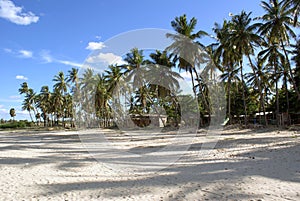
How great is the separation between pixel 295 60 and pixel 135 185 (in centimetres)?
2718

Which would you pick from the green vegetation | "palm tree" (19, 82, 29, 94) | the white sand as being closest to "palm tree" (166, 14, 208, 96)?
the green vegetation

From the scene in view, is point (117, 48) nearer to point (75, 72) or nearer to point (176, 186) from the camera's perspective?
point (176, 186)

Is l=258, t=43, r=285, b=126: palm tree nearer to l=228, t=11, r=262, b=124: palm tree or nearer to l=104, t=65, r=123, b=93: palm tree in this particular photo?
l=228, t=11, r=262, b=124: palm tree

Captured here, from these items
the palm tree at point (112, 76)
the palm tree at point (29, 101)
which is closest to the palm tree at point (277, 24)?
the palm tree at point (112, 76)

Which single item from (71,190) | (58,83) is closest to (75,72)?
(58,83)

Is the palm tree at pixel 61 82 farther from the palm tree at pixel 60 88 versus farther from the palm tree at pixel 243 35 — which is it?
the palm tree at pixel 243 35

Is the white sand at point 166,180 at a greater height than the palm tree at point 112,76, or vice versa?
the palm tree at point 112,76

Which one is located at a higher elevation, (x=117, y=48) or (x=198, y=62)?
(x=198, y=62)

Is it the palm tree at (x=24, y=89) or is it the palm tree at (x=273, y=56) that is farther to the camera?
the palm tree at (x=24, y=89)

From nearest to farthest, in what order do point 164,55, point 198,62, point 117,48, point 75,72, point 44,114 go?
point 117,48
point 198,62
point 164,55
point 75,72
point 44,114

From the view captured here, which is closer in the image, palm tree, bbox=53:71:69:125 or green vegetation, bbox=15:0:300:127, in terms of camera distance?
green vegetation, bbox=15:0:300:127

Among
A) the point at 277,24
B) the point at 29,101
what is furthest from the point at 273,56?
the point at 29,101

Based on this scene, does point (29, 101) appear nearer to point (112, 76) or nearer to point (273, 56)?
point (112, 76)

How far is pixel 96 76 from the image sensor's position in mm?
40531
